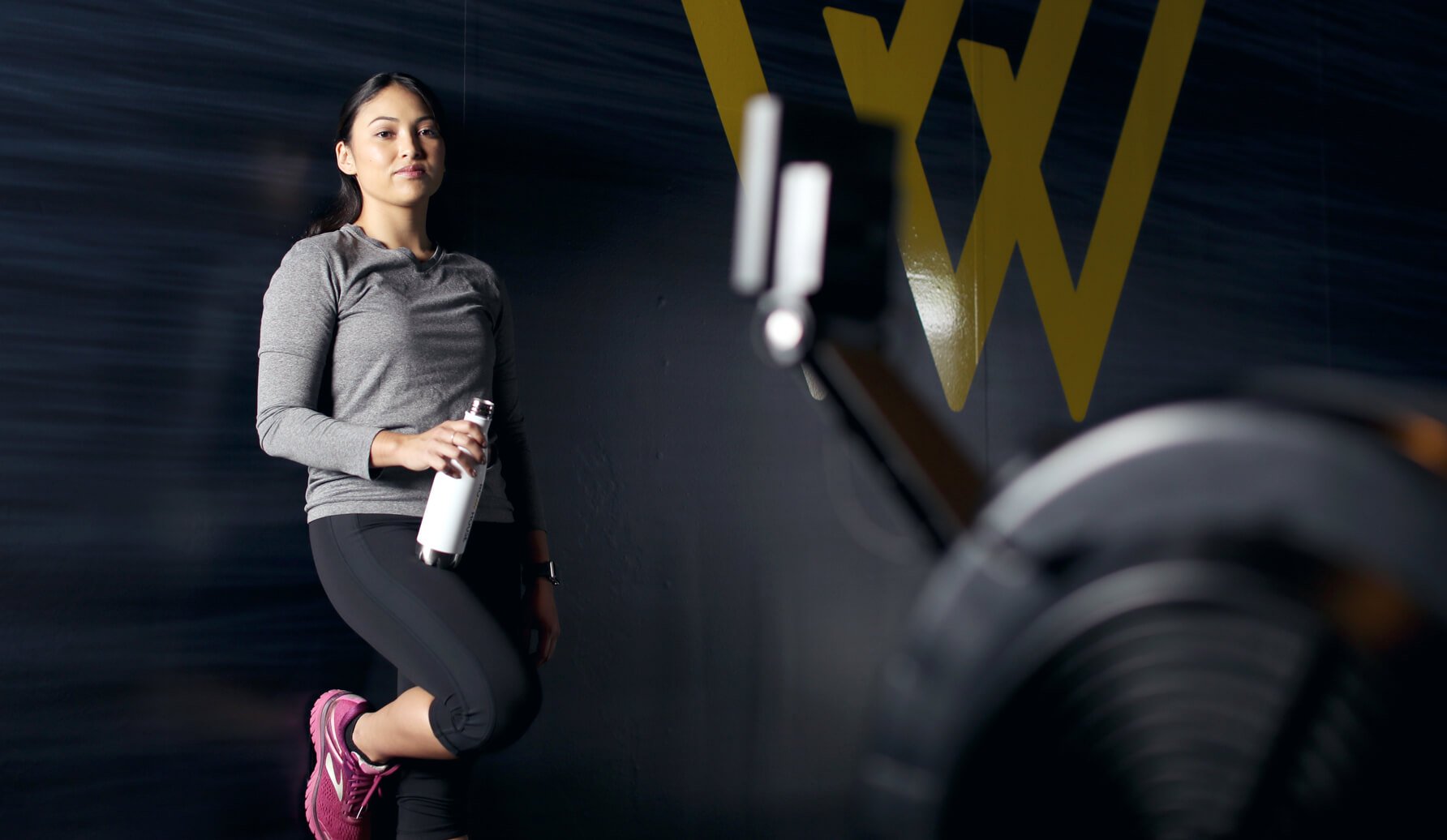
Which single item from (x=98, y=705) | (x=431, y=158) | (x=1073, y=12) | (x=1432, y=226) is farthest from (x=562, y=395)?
(x=1432, y=226)

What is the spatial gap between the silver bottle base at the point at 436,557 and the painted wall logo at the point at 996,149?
129cm

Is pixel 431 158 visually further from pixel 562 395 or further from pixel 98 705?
pixel 98 705

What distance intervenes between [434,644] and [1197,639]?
1295 millimetres

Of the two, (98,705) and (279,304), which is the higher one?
(279,304)

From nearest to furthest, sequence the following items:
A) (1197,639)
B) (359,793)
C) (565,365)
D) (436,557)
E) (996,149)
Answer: (1197,639) → (436,557) → (359,793) → (565,365) → (996,149)

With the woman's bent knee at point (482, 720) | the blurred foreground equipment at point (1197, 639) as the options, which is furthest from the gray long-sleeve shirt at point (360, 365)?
the blurred foreground equipment at point (1197, 639)

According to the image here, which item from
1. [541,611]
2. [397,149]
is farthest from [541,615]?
[397,149]

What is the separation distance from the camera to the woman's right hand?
1522mm

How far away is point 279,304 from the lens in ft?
5.49

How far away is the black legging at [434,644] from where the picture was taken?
1588mm

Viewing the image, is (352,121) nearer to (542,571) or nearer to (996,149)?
(542,571)

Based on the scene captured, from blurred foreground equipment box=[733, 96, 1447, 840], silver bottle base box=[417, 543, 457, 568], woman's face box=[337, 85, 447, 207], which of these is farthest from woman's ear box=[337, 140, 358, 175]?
blurred foreground equipment box=[733, 96, 1447, 840]

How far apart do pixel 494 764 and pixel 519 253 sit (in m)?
1.03

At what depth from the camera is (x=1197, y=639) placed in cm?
49
